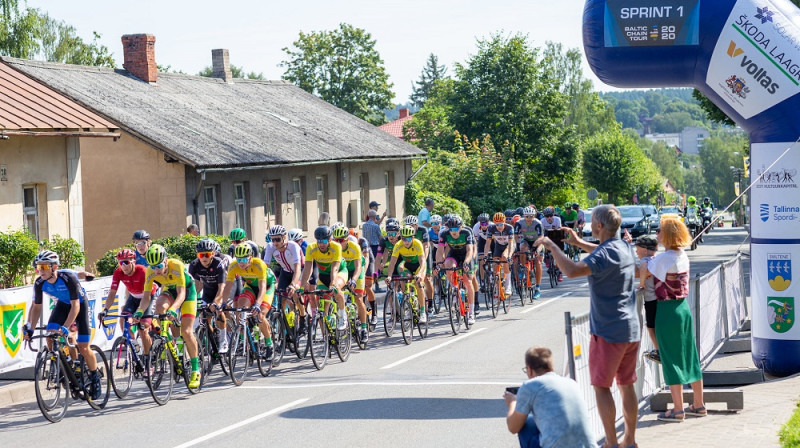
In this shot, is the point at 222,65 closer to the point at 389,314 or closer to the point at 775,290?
the point at 389,314

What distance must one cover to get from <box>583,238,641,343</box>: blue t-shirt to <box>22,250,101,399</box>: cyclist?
20.7 ft

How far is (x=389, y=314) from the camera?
18328 mm

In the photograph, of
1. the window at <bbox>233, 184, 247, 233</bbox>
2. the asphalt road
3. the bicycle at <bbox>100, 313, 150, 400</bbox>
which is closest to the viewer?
the asphalt road

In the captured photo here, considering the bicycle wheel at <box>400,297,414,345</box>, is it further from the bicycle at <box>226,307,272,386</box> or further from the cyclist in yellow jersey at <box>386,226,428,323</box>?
the bicycle at <box>226,307,272,386</box>

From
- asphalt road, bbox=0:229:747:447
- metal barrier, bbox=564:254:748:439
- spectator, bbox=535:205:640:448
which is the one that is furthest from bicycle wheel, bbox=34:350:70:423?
spectator, bbox=535:205:640:448

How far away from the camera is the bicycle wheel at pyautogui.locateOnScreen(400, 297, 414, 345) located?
55.6 feet

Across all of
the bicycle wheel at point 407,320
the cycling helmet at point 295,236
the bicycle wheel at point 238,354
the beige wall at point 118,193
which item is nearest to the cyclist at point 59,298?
the bicycle wheel at point 238,354

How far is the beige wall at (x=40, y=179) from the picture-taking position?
69.0ft

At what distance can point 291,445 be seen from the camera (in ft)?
32.7

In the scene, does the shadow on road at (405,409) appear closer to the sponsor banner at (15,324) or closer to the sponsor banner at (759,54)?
the sponsor banner at (15,324)

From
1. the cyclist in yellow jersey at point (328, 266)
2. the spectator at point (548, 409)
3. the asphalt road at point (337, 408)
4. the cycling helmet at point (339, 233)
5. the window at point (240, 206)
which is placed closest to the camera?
the spectator at point (548, 409)

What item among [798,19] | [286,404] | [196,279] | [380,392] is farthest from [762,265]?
[196,279]

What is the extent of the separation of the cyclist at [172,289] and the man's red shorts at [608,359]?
5.89m

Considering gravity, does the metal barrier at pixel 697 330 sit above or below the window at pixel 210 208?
below
